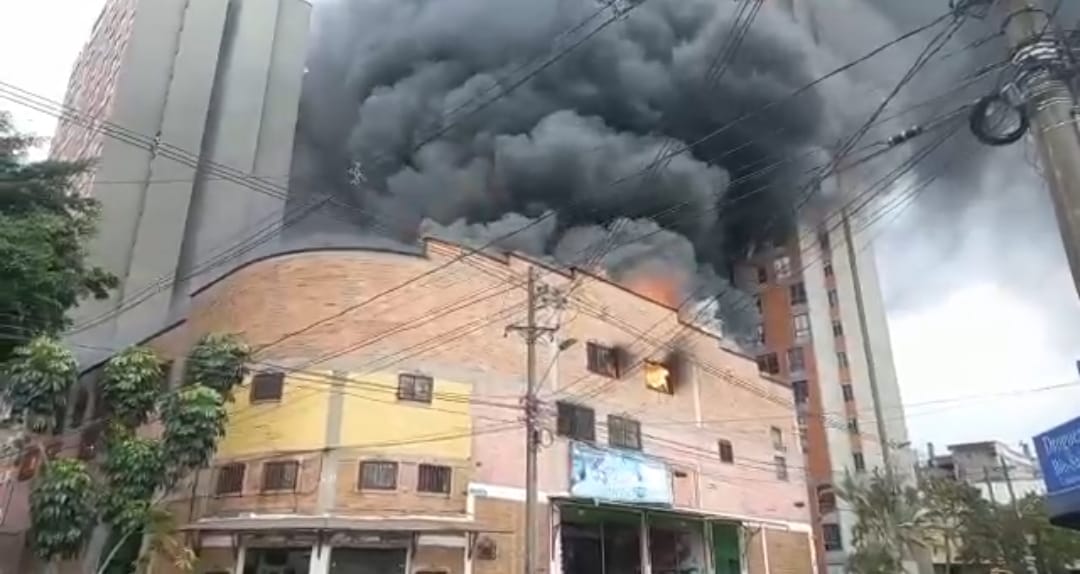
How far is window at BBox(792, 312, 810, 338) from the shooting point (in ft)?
171

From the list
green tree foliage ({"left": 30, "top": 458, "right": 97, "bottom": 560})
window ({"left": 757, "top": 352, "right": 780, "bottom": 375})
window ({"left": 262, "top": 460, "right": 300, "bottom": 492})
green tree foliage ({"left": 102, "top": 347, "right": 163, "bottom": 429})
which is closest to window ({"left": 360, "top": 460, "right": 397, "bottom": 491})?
window ({"left": 262, "top": 460, "right": 300, "bottom": 492})

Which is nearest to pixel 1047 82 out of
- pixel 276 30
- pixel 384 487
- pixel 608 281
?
pixel 384 487

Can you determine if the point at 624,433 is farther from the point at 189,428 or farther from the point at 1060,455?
the point at 1060,455

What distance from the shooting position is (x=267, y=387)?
746 inches

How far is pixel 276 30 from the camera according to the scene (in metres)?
45.6

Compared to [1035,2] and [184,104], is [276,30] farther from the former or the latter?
[1035,2]

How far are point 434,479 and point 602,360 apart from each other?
24.1 feet

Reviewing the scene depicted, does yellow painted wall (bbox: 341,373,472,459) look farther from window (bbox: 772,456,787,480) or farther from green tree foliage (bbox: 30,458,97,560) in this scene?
window (bbox: 772,456,787,480)

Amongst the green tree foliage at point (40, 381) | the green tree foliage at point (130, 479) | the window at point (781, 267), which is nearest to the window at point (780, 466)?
the green tree foliage at point (130, 479)

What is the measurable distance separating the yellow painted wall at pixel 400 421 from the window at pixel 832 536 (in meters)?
34.2

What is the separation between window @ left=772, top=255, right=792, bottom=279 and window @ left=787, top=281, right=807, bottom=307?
3.31 ft

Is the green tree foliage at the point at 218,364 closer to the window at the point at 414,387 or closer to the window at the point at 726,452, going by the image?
the window at the point at 414,387

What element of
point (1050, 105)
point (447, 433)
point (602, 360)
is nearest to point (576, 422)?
point (602, 360)

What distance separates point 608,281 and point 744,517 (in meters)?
9.12
